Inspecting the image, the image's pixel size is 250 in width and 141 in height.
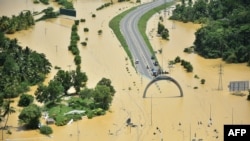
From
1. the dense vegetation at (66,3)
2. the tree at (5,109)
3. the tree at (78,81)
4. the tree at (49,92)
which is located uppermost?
the dense vegetation at (66,3)

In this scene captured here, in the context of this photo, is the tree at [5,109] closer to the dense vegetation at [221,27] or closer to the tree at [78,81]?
the tree at [78,81]

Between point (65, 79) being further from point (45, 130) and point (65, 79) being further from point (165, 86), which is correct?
point (165, 86)

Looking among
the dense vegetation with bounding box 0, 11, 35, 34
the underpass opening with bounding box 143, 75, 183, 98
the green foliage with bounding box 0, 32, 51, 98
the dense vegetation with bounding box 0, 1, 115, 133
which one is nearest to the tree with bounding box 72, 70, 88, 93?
the dense vegetation with bounding box 0, 1, 115, 133

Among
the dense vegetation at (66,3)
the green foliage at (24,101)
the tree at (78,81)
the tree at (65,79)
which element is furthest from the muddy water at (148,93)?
the dense vegetation at (66,3)

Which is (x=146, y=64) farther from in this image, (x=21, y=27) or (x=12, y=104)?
(x=21, y=27)

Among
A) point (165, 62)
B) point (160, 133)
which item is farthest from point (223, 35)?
point (160, 133)

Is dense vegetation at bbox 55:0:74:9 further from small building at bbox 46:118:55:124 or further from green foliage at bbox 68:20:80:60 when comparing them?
small building at bbox 46:118:55:124
